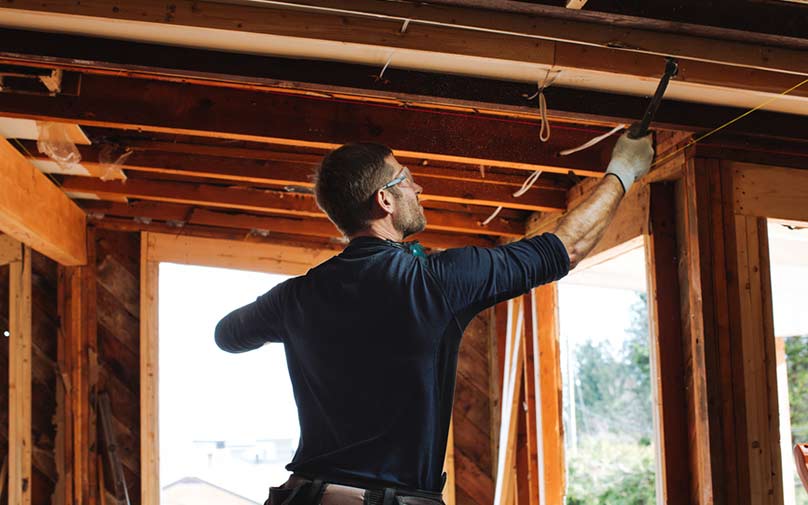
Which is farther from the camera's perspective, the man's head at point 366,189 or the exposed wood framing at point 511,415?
the exposed wood framing at point 511,415

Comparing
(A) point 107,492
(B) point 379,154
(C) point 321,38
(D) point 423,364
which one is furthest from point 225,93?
(A) point 107,492

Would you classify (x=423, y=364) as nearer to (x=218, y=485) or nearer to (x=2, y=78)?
(x=2, y=78)

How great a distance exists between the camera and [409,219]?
2160 millimetres

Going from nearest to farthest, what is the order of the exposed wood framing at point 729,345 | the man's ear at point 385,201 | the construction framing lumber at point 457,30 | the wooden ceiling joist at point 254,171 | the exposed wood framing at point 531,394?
the man's ear at point 385,201
the construction framing lumber at point 457,30
the exposed wood framing at point 729,345
the wooden ceiling joist at point 254,171
the exposed wood framing at point 531,394

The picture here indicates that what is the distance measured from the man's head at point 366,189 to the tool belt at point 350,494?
57cm

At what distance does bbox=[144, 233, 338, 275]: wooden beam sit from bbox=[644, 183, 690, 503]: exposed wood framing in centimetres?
271

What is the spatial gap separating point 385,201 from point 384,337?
1.14ft

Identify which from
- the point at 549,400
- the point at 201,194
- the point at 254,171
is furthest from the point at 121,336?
the point at 549,400

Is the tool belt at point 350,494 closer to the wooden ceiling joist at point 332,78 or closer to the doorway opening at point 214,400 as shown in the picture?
the wooden ceiling joist at point 332,78

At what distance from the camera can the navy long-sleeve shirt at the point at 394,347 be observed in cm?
190

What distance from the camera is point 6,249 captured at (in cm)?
614

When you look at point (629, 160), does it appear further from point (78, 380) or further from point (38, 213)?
point (78, 380)

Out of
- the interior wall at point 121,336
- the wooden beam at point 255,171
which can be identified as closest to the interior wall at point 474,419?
the wooden beam at point 255,171

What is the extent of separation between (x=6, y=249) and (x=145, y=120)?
2.67 meters
